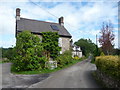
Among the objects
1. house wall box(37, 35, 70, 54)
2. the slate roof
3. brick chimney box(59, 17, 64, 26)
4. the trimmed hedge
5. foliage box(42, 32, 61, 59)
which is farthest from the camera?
brick chimney box(59, 17, 64, 26)

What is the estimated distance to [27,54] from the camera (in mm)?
11688

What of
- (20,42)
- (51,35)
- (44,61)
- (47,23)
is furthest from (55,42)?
(47,23)

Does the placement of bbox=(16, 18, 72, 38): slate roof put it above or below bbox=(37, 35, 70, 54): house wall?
above

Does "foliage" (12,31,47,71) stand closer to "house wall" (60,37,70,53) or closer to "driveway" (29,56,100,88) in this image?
"driveway" (29,56,100,88)

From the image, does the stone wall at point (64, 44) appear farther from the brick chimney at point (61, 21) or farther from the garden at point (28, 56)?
the garden at point (28, 56)

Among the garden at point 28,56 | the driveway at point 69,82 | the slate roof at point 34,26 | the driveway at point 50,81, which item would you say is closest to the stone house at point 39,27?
the slate roof at point 34,26

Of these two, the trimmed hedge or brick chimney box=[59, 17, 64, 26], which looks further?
brick chimney box=[59, 17, 64, 26]

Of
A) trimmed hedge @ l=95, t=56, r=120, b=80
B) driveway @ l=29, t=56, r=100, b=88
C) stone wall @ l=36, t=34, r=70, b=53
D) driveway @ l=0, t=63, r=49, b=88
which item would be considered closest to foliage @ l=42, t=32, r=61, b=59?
driveway @ l=29, t=56, r=100, b=88

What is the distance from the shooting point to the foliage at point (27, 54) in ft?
38.0

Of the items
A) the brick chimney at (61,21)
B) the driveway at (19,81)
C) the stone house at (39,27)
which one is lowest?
the driveway at (19,81)

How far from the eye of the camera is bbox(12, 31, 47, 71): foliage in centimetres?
1158

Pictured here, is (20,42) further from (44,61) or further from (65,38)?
(65,38)

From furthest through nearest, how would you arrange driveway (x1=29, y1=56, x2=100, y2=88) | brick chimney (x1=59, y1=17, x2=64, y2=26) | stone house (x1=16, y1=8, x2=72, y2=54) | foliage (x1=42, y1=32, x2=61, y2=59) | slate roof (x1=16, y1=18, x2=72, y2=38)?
brick chimney (x1=59, y1=17, x2=64, y2=26) → stone house (x1=16, y1=8, x2=72, y2=54) → slate roof (x1=16, y1=18, x2=72, y2=38) → foliage (x1=42, y1=32, x2=61, y2=59) → driveway (x1=29, y1=56, x2=100, y2=88)

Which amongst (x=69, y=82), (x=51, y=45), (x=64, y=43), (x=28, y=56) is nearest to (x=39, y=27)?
(x=64, y=43)
